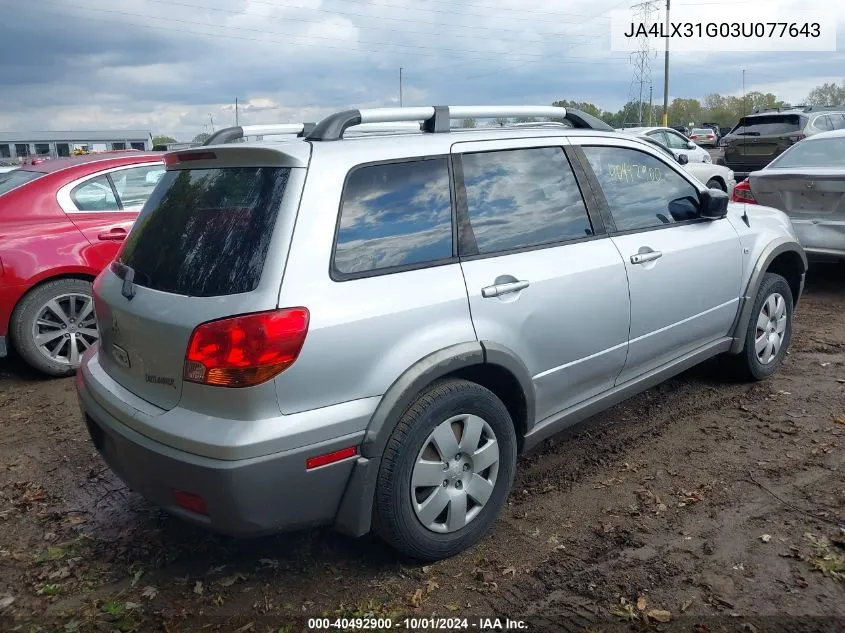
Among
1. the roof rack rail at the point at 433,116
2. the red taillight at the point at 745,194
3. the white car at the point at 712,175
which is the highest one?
the roof rack rail at the point at 433,116

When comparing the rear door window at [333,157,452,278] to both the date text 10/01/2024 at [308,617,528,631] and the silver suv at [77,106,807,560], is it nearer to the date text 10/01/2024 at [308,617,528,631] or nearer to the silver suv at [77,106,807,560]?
the silver suv at [77,106,807,560]

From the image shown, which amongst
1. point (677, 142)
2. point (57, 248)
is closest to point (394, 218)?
point (57, 248)

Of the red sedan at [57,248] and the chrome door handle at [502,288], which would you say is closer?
the chrome door handle at [502,288]

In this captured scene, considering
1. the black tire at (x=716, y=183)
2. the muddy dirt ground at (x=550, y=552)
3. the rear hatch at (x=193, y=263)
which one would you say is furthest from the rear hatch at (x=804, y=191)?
the black tire at (x=716, y=183)

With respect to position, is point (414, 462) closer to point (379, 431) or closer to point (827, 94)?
point (379, 431)

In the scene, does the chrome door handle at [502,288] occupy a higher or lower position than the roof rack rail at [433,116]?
lower

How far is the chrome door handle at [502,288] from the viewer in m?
3.00

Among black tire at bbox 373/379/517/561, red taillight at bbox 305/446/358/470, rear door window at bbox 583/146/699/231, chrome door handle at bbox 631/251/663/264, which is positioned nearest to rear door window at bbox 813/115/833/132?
rear door window at bbox 583/146/699/231

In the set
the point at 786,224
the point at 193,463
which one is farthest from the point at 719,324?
the point at 193,463

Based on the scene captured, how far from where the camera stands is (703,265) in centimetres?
412

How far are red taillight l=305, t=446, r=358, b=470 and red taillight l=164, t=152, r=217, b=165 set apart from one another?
132cm

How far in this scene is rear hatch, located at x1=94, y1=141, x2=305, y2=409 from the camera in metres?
2.56

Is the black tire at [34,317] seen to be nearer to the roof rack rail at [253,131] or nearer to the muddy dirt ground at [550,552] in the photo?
the muddy dirt ground at [550,552]

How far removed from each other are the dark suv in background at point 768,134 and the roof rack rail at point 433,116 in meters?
13.6
